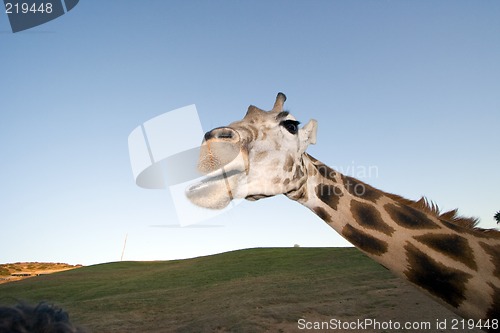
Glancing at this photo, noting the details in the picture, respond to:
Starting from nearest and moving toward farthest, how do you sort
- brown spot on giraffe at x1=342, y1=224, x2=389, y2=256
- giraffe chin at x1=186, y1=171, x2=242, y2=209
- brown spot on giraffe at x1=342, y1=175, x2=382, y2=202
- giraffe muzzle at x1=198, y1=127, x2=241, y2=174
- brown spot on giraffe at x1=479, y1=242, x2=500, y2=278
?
giraffe muzzle at x1=198, y1=127, x2=241, y2=174
giraffe chin at x1=186, y1=171, x2=242, y2=209
brown spot on giraffe at x1=479, y1=242, x2=500, y2=278
brown spot on giraffe at x1=342, y1=224, x2=389, y2=256
brown spot on giraffe at x1=342, y1=175, x2=382, y2=202

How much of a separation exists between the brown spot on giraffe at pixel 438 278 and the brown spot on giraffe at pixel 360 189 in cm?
94

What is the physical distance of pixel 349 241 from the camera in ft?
15.1

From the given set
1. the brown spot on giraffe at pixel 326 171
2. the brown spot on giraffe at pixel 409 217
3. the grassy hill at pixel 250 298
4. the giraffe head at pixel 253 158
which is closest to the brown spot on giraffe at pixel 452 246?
the brown spot on giraffe at pixel 409 217

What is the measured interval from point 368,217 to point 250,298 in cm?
1208

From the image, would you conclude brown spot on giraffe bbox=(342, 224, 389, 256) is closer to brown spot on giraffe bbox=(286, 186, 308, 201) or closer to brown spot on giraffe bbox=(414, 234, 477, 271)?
brown spot on giraffe bbox=(414, 234, 477, 271)

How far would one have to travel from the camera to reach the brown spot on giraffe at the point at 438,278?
4.14m

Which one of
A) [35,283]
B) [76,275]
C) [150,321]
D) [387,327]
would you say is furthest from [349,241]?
[76,275]

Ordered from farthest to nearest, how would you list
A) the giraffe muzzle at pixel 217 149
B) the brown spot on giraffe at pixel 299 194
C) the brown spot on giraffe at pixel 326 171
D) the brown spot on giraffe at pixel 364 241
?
the brown spot on giraffe at pixel 326 171, the brown spot on giraffe at pixel 299 194, the brown spot on giraffe at pixel 364 241, the giraffe muzzle at pixel 217 149

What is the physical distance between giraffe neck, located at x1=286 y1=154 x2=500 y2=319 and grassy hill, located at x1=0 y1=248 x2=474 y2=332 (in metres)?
6.79

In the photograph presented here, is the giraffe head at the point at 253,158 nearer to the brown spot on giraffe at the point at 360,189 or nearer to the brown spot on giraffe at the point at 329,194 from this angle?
the brown spot on giraffe at the point at 329,194

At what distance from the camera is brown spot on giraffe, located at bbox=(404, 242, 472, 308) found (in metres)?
4.14

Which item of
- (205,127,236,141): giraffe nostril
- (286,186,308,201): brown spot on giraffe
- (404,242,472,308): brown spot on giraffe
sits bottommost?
(404,242,472,308): brown spot on giraffe

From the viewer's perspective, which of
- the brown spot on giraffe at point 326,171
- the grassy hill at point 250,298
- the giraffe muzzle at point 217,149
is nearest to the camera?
the giraffe muzzle at point 217,149

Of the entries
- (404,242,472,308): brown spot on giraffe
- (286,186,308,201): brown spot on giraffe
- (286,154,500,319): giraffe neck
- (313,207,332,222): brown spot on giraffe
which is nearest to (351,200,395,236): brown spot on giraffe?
(286,154,500,319): giraffe neck
